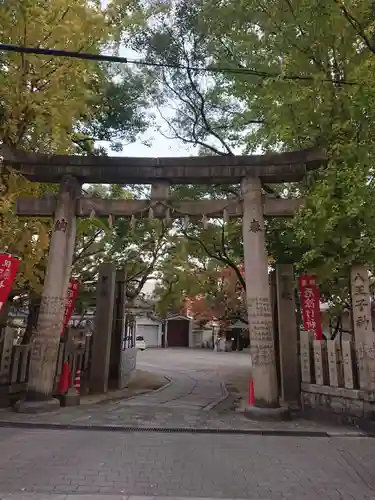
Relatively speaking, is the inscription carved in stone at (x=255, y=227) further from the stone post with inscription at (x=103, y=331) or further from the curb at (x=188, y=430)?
the stone post with inscription at (x=103, y=331)

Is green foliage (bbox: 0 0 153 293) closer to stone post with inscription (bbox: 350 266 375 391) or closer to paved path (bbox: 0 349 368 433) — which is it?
paved path (bbox: 0 349 368 433)

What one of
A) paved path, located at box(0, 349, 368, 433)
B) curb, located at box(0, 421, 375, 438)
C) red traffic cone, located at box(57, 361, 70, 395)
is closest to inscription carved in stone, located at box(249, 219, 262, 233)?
paved path, located at box(0, 349, 368, 433)

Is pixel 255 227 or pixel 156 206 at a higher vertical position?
pixel 156 206

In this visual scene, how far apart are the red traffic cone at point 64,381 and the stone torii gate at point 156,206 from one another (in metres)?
1.36

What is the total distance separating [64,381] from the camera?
1060cm

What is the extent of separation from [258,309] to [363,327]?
2.20 metres

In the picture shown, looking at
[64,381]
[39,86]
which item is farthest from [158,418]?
[39,86]

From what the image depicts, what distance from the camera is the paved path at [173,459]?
4715mm

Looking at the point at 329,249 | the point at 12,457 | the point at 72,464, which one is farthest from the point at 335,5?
the point at 12,457

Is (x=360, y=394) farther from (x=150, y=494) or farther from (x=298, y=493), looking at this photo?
(x=150, y=494)

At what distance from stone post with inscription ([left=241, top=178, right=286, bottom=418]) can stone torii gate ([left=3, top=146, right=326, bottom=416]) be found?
22 millimetres

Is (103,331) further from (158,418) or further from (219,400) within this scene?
(158,418)

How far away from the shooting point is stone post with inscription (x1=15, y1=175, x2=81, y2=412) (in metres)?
9.09

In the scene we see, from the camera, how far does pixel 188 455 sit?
20.0 ft
